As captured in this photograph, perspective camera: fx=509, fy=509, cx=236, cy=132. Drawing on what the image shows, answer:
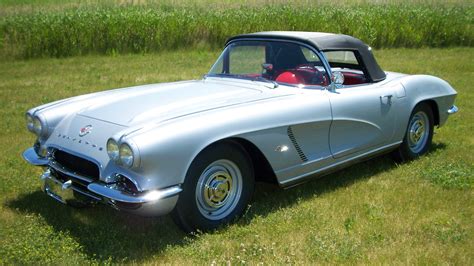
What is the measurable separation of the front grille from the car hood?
324 mm

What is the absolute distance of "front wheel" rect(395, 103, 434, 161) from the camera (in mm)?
5156

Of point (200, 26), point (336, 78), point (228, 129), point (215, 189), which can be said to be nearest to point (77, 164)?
point (215, 189)

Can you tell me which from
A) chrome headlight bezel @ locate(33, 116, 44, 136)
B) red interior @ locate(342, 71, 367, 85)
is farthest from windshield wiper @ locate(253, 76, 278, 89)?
chrome headlight bezel @ locate(33, 116, 44, 136)

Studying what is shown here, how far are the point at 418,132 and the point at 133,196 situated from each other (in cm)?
336

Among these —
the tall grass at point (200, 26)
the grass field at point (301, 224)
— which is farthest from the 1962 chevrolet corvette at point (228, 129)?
the tall grass at point (200, 26)

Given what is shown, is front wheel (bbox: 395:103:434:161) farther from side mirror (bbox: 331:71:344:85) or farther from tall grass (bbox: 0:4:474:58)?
tall grass (bbox: 0:4:474:58)

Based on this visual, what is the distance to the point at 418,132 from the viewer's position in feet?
17.4

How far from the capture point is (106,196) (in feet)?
10.4

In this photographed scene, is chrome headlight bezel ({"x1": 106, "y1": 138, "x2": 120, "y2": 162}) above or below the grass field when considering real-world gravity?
above

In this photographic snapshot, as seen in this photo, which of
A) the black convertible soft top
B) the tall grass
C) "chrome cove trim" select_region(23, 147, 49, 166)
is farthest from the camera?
the tall grass

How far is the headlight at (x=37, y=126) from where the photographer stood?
12.8ft

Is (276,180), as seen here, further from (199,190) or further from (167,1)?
(167,1)

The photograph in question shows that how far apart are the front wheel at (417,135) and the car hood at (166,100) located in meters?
1.81

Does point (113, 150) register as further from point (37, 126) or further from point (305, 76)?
point (305, 76)
